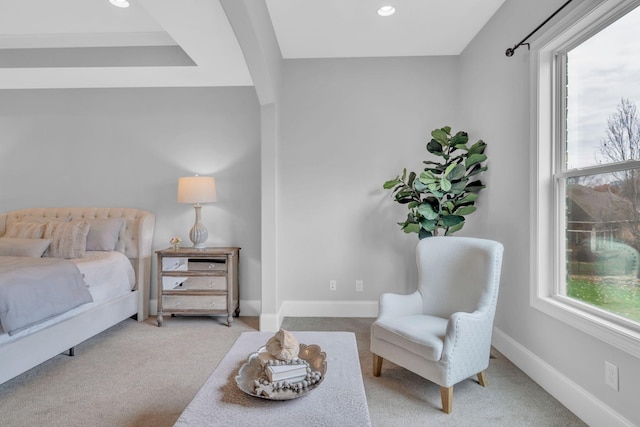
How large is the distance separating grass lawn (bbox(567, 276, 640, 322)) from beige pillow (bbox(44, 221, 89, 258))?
13.2ft

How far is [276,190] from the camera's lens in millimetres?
3379

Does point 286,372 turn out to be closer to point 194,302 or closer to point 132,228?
point 194,302

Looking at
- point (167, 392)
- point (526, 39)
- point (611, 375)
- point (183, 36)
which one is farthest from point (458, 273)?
point (183, 36)

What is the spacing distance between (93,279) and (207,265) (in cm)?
97

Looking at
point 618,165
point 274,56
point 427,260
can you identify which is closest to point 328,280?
point 427,260

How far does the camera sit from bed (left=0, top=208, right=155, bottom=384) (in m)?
2.32

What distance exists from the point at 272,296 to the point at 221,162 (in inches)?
63.0

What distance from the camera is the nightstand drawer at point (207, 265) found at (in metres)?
3.48

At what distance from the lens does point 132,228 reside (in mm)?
3684

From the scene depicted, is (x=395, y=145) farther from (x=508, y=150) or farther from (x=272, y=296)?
(x=272, y=296)

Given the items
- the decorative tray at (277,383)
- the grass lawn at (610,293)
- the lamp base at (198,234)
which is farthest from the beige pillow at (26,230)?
the grass lawn at (610,293)

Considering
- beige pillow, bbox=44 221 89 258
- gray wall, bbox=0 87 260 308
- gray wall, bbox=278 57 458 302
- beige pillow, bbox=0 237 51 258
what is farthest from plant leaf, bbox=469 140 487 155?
beige pillow, bbox=0 237 51 258

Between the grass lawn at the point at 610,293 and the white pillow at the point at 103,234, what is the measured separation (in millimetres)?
3944

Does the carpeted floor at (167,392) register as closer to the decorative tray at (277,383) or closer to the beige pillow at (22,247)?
the decorative tray at (277,383)
